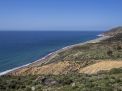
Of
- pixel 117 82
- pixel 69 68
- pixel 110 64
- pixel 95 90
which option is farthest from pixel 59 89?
pixel 69 68

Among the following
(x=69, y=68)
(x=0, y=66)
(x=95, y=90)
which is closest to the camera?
(x=95, y=90)

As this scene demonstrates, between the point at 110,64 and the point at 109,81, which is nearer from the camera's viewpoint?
the point at 109,81

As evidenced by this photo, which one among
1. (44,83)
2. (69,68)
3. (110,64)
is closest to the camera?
(44,83)

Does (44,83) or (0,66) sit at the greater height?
(44,83)

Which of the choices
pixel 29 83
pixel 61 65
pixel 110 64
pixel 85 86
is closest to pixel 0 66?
pixel 61 65

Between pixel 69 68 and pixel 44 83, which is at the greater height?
pixel 44 83

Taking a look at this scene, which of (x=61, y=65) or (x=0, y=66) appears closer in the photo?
(x=61, y=65)

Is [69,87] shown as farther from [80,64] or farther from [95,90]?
[80,64]

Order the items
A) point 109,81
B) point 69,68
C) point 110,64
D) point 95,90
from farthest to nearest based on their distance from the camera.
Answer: point 69,68, point 110,64, point 109,81, point 95,90

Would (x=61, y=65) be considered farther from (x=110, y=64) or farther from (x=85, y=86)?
(x=85, y=86)
